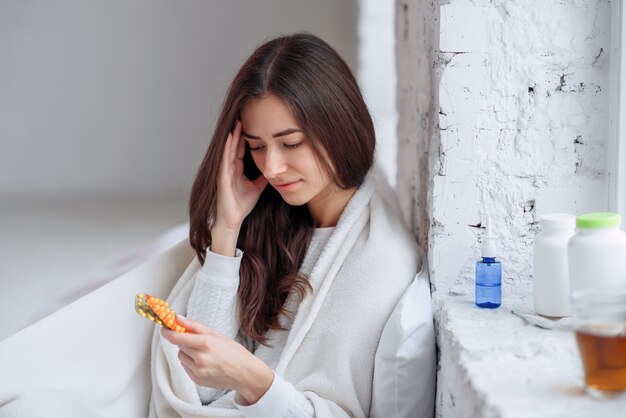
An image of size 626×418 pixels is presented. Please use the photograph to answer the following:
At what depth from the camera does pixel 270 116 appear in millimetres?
1609

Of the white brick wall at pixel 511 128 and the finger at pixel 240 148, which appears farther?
the finger at pixel 240 148

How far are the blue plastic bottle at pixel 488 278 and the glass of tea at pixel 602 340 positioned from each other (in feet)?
1.48

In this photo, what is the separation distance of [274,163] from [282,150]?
4 centimetres

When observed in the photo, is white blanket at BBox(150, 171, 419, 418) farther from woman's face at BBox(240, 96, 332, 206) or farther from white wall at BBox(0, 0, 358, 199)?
white wall at BBox(0, 0, 358, 199)

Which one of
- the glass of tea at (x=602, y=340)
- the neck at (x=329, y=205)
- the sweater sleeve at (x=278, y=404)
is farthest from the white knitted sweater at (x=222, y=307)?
the glass of tea at (x=602, y=340)

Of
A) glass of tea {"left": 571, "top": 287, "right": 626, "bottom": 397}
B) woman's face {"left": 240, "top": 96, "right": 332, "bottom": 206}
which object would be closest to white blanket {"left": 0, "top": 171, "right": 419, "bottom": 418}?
woman's face {"left": 240, "top": 96, "right": 332, "bottom": 206}

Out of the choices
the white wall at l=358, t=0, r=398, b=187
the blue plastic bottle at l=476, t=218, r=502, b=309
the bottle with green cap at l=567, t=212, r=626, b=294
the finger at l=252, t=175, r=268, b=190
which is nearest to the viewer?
the bottle with green cap at l=567, t=212, r=626, b=294

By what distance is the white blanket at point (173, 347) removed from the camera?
5.09 ft

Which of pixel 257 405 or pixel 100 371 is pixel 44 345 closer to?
pixel 100 371

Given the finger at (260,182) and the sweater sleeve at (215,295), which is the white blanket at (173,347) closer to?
the sweater sleeve at (215,295)

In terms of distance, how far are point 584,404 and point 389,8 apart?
3.29m

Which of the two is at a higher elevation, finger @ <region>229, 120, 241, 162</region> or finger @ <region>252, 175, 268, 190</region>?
finger @ <region>229, 120, 241, 162</region>

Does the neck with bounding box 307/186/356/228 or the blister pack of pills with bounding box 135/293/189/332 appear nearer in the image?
the blister pack of pills with bounding box 135/293/189/332

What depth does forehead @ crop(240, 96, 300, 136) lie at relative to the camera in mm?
1605
